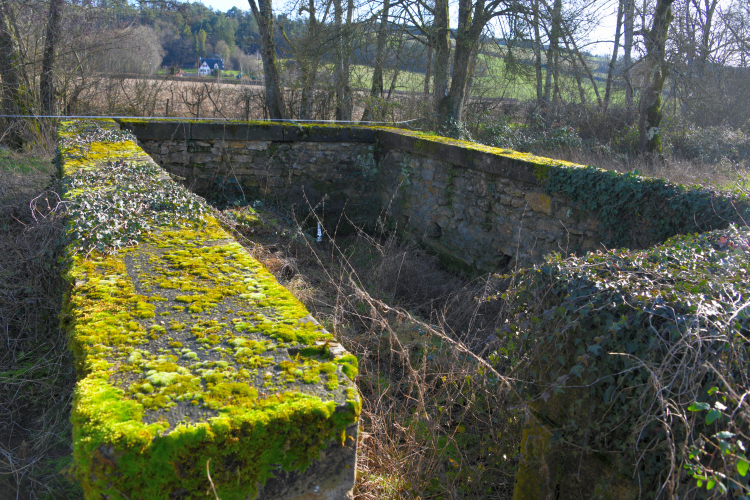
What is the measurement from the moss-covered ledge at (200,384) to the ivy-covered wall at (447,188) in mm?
3667

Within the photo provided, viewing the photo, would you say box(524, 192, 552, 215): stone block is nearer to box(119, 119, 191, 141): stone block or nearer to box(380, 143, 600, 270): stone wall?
box(380, 143, 600, 270): stone wall

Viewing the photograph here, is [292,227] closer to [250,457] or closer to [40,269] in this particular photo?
[40,269]

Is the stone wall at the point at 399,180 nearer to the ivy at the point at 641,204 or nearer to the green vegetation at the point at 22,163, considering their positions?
the ivy at the point at 641,204

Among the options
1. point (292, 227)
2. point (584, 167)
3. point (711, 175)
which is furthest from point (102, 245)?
point (711, 175)

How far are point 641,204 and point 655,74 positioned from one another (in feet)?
30.9

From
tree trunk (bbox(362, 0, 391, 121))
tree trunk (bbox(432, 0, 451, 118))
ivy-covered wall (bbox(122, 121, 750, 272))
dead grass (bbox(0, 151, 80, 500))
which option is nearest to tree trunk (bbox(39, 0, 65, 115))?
ivy-covered wall (bbox(122, 121, 750, 272))

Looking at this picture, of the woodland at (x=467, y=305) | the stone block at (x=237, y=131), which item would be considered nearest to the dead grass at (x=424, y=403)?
the woodland at (x=467, y=305)

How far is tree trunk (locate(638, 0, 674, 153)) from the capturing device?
11383 mm

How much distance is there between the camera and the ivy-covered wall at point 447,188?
14.8 feet

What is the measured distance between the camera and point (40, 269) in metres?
3.30

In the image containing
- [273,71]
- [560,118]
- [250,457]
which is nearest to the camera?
[250,457]

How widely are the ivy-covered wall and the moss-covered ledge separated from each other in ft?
12.0

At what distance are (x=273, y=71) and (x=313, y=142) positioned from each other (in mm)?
5599

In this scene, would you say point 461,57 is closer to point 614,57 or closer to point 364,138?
point 364,138
